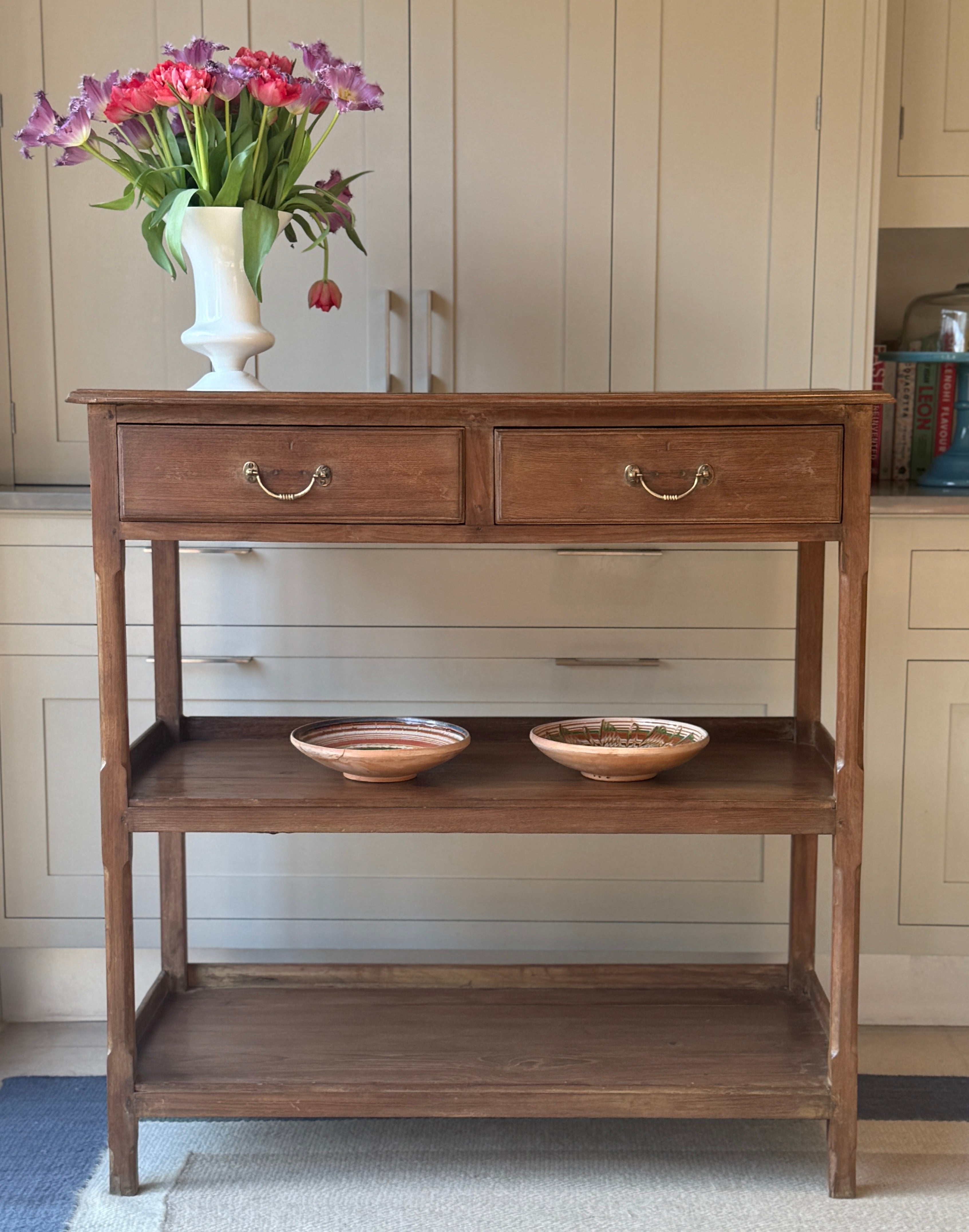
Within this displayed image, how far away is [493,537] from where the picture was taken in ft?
5.07

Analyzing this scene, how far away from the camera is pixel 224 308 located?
1.70 meters

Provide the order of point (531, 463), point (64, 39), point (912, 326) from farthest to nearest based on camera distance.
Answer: point (912, 326)
point (64, 39)
point (531, 463)

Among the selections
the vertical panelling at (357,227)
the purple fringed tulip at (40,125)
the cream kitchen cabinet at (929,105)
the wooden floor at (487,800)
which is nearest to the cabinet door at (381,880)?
the wooden floor at (487,800)

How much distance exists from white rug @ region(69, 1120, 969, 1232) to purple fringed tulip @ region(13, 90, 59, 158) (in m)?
1.47

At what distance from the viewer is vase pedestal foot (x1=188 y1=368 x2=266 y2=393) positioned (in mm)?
1684

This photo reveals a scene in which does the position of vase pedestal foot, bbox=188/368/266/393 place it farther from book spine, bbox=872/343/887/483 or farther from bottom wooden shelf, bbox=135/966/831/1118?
book spine, bbox=872/343/887/483

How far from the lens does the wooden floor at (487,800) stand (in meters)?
1.58

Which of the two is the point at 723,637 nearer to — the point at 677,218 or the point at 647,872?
the point at 647,872

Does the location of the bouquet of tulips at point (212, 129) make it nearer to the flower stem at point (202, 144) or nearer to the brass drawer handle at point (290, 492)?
the flower stem at point (202, 144)

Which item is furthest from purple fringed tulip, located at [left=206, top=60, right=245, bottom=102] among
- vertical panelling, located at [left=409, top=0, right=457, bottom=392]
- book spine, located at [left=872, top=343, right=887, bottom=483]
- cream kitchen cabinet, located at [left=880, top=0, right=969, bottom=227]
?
book spine, located at [left=872, top=343, right=887, bottom=483]

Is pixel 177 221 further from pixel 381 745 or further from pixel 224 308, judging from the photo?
pixel 381 745

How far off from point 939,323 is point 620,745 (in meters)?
1.26

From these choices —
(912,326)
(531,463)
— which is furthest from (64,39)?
(912,326)

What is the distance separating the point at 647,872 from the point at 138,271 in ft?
4.76
